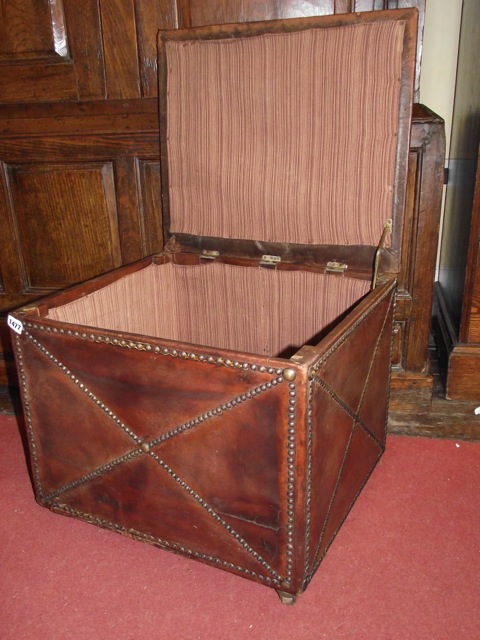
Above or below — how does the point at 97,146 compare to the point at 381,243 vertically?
above

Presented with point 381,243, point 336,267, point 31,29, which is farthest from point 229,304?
point 31,29

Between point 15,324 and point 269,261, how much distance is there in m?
0.70

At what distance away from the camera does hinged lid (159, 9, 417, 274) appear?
1.35 m

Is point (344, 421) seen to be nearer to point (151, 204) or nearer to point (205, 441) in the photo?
point (205, 441)

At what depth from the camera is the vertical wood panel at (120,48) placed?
1594 mm

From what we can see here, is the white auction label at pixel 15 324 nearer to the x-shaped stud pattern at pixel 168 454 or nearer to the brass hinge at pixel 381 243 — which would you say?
the x-shaped stud pattern at pixel 168 454

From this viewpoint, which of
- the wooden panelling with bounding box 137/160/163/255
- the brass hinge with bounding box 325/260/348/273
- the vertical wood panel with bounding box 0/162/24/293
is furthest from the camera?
the vertical wood panel with bounding box 0/162/24/293

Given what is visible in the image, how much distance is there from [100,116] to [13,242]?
1.77 feet

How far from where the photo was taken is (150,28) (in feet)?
5.24

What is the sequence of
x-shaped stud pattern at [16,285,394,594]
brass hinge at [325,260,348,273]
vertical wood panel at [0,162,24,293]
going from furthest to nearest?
vertical wood panel at [0,162,24,293] < brass hinge at [325,260,348,273] < x-shaped stud pattern at [16,285,394,594]

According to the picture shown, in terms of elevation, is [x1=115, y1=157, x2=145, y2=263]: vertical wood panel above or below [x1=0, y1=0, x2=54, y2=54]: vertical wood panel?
below

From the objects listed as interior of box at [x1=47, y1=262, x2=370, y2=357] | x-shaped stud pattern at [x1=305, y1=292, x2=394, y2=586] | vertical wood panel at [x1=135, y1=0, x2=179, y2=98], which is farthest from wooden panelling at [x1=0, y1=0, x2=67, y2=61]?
x-shaped stud pattern at [x1=305, y1=292, x2=394, y2=586]

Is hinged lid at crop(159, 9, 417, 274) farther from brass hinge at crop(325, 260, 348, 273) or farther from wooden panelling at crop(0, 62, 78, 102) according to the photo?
wooden panelling at crop(0, 62, 78, 102)

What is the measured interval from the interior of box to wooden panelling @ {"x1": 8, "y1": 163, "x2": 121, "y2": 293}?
289 mm
